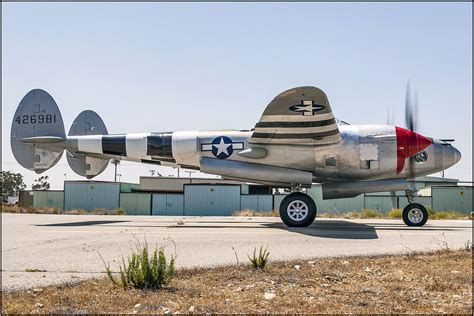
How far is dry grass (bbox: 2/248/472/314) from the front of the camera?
5.64 metres

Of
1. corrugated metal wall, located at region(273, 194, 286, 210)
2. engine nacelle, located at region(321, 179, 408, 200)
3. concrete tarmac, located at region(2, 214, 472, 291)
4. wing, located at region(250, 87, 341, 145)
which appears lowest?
corrugated metal wall, located at region(273, 194, 286, 210)

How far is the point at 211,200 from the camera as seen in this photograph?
42.3 meters

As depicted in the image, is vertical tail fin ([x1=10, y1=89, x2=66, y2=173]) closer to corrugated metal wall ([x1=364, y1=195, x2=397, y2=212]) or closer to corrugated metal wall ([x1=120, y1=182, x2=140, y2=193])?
corrugated metal wall ([x1=364, y1=195, x2=397, y2=212])

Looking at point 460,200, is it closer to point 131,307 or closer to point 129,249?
point 129,249

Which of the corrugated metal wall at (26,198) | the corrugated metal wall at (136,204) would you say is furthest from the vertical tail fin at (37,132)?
the corrugated metal wall at (26,198)

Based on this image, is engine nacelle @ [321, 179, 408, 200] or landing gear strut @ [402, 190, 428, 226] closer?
engine nacelle @ [321, 179, 408, 200]

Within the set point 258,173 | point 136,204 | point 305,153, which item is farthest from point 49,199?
point 305,153

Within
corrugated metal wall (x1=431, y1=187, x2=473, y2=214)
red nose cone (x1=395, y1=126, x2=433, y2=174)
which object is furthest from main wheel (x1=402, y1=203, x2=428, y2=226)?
corrugated metal wall (x1=431, y1=187, x2=473, y2=214)

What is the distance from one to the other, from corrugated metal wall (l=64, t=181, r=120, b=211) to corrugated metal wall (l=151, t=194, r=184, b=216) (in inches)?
156

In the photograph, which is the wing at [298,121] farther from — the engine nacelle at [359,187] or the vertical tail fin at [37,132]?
the vertical tail fin at [37,132]

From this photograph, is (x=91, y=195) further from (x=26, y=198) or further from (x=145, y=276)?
(x=145, y=276)

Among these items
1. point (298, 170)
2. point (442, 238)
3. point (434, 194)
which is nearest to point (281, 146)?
point (298, 170)

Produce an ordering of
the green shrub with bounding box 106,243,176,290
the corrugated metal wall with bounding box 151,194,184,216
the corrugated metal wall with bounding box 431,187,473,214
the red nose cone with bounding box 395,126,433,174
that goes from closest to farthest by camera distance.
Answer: the green shrub with bounding box 106,243,176,290, the red nose cone with bounding box 395,126,433,174, the corrugated metal wall with bounding box 431,187,473,214, the corrugated metal wall with bounding box 151,194,184,216

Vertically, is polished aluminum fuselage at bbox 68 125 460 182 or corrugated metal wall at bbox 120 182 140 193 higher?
polished aluminum fuselage at bbox 68 125 460 182
